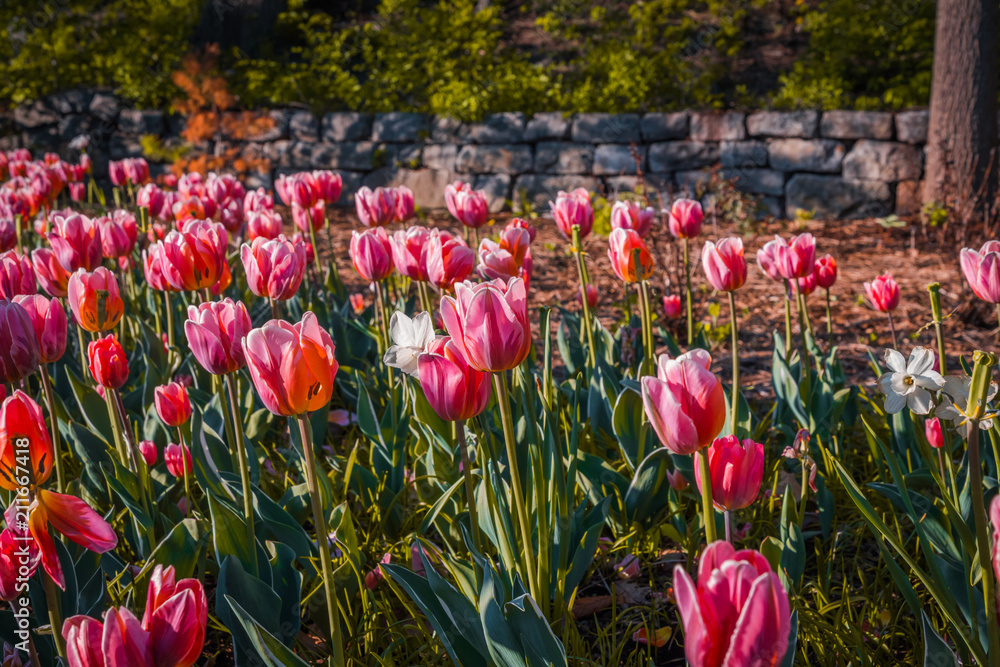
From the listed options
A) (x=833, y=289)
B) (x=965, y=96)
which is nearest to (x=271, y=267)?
(x=833, y=289)

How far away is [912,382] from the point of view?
101 centimetres

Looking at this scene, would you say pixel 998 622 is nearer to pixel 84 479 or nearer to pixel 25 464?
pixel 25 464

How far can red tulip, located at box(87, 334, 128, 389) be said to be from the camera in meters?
1.35

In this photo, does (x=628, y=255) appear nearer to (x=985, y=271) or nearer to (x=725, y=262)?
(x=725, y=262)

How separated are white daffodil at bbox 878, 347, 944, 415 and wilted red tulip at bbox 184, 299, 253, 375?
97cm

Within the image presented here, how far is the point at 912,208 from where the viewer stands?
18.7 ft

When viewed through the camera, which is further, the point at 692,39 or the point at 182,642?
the point at 692,39

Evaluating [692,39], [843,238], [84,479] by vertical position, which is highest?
[692,39]

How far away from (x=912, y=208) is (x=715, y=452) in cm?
576

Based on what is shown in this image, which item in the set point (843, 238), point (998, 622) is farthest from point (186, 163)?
point (998, 622)

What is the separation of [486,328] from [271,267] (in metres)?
0.83

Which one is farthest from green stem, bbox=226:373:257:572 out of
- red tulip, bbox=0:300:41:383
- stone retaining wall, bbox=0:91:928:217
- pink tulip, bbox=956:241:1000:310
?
stone retaining wall, bbox=0:91:928:217

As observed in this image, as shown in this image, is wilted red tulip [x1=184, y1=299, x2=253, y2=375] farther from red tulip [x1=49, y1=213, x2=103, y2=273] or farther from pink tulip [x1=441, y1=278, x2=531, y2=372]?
red tulip [x1=49, y1=213, x2=103, y2=273]

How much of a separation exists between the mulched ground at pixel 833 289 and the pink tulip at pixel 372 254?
1347 millimetres
